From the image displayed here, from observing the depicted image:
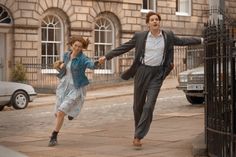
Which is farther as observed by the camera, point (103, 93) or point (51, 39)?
point (51, 39)

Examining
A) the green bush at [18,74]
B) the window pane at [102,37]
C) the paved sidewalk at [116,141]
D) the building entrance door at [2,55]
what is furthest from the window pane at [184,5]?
the paved sidewalk at [116,141]

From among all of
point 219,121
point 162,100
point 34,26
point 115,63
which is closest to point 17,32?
point 34,26

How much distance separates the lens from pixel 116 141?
10.8 meters

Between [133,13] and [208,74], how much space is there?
2767cm

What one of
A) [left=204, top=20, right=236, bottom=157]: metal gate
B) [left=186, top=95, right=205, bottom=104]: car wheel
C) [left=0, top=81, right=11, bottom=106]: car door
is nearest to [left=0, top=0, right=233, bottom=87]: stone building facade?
[left=0, top=81, right=11, bottom=106]: car door

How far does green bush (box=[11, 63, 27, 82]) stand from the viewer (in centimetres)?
2912

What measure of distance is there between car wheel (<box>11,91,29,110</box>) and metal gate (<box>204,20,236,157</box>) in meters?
12.2

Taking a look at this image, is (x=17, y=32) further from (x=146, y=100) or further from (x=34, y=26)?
(x=146, y=100)

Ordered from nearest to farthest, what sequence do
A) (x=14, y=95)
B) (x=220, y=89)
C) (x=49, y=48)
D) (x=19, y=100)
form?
(x=220, y=89), (x=14, y=95), (x=19, y=100), (x=49, y=48)

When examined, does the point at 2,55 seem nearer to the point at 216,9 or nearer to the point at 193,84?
the point at 193,84

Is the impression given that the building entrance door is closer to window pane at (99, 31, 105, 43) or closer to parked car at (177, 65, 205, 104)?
window pane at (99, 31, 105, 43)

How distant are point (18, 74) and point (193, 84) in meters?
12.8

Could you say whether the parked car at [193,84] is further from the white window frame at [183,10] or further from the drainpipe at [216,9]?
the white window frame at [183,10]

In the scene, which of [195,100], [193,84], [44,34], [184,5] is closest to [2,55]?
[44,34]
